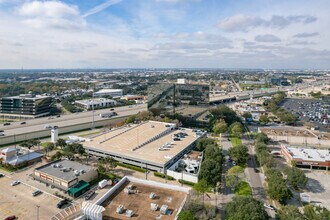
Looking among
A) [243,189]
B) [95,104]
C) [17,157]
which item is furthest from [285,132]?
[95,104]

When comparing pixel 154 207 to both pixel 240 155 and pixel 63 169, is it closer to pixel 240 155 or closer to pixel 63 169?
pixel 63 169

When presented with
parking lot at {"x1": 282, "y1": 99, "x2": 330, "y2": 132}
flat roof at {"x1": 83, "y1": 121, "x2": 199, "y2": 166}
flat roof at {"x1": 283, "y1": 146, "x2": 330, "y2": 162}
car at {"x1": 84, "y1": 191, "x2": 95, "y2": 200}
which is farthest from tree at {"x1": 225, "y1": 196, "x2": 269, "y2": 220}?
parking lot at {"x1": 282, "y1": 99, "x2": 330, "y2": 132}

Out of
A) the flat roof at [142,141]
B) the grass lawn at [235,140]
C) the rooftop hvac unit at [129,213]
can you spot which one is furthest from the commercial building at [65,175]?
the grass lawn at [235,140]

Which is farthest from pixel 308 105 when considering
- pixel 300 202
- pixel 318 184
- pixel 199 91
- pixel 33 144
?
pixel 33 144

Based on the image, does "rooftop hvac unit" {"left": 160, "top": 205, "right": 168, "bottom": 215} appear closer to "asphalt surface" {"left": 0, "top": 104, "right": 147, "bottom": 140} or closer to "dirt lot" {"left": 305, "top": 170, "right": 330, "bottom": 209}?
"dirt lot" {"left": 305, "top": 170, "right": 330, "bottom": 209}

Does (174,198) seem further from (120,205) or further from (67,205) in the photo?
(67,205)
